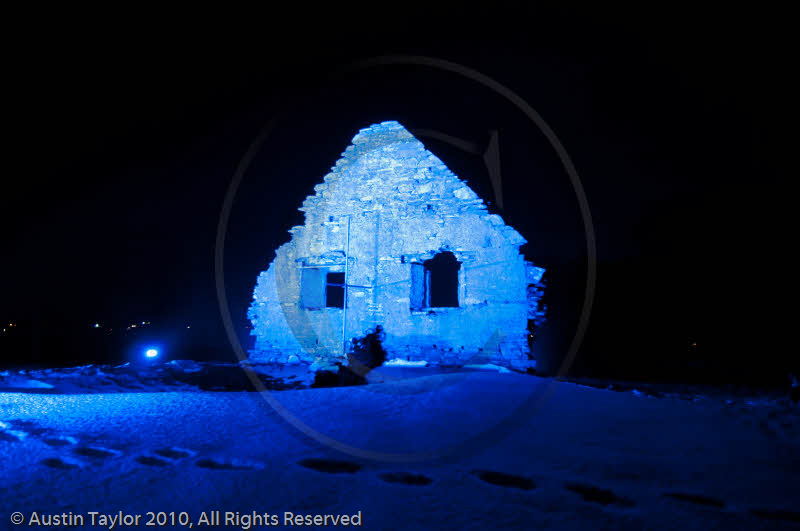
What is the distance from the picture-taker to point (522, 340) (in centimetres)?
941

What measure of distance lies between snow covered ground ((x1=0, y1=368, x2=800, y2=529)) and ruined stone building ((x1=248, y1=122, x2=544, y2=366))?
226 inches

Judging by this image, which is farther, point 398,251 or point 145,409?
point 398,251

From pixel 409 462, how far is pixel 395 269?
8.29 meters

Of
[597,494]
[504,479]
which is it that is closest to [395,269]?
[504,479]

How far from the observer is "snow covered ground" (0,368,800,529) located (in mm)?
1871

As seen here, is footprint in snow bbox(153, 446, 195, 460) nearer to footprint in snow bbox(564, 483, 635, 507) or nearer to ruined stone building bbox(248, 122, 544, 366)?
footprint in snow bbox(564, 483, 635, 507)

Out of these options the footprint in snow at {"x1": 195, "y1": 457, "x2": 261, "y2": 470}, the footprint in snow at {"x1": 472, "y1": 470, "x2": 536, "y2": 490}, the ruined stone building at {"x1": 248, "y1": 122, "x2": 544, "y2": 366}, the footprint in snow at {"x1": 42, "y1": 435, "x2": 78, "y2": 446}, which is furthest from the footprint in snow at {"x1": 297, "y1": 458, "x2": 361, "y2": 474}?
the ruined stone building at {"x1": 248, "y1": 122, "x2": 544, "y2": 366}

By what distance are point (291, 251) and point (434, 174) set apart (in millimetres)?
4750

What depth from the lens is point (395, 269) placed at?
10.7 metres

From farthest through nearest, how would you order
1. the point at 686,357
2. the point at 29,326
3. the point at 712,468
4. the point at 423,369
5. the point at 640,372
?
the point at 29,326, the point at 686,357, the point at 640,372, the point at 423,369, the point at 712,468

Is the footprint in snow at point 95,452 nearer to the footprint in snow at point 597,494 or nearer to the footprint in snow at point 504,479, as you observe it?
the footprint in snow at point 504,479

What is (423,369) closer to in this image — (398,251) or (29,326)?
(398,251)

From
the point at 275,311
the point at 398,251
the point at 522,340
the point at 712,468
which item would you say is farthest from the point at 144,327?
the point at 712,468

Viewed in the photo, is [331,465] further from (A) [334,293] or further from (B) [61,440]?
(A) [334,293]
